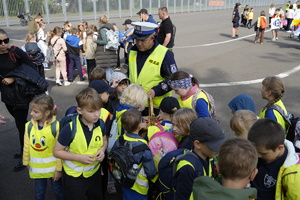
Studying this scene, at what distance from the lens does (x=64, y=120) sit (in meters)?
3.37

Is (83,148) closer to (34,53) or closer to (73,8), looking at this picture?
(34,53)

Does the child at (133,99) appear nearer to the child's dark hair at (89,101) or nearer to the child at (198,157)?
the child's dark hair at (89,101)

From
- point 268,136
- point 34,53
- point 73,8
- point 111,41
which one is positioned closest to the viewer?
point 268,136

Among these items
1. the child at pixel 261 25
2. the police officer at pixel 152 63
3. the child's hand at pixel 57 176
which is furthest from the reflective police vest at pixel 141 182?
the child at pixel 261 25

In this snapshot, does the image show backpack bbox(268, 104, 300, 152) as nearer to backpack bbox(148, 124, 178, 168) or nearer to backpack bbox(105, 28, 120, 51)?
backpack bbox(148, 124, 178, 168)

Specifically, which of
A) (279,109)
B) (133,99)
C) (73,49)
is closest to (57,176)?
(133,99)

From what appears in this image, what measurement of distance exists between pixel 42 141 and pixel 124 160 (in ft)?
3.58

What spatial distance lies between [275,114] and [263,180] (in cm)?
117

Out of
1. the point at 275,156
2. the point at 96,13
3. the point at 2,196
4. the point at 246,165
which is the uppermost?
the point at 96,13

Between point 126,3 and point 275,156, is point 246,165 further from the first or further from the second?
point 126,3

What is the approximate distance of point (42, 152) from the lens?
11.9 feet

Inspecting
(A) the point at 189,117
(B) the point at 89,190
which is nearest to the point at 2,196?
(B) the point at 89,190

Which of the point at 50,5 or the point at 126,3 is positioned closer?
the point at 50,5

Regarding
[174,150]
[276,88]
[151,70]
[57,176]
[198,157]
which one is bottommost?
[57,176]
